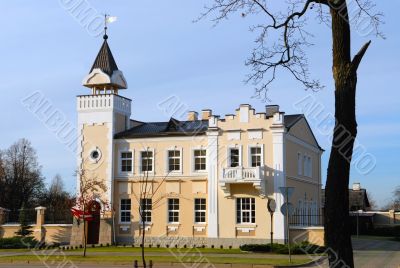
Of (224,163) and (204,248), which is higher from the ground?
(224,163)

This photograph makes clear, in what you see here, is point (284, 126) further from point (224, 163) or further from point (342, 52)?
point (342, 52)

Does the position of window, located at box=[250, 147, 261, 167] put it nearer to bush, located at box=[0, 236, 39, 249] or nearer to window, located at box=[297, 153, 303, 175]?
window, located at box=[297, 153, 303, 175]

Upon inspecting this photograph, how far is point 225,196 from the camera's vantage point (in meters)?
36.9

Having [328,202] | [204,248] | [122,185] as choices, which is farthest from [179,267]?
[122,185]

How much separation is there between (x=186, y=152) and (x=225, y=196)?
4148 mm

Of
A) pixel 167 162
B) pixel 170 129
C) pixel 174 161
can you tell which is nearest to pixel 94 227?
pixel 167 162

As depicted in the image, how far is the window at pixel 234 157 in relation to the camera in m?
37.1

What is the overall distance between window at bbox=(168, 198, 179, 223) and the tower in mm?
4117

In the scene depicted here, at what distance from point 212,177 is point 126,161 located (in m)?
6.57

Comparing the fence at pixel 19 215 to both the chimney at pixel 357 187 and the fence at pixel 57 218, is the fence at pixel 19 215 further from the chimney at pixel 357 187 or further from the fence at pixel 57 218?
the chimney at pixel 357 187

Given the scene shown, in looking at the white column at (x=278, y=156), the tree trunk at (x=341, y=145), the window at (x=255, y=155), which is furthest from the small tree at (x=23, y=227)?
the tree trunk at (x=341, y=145)

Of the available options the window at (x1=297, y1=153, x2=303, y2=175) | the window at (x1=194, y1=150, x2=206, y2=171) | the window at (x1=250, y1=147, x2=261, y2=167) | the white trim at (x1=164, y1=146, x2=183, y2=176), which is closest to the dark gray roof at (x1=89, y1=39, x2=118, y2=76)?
the white trim at (x1=164, y1=146, x2=183, y2=176)

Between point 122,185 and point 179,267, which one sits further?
point 122,185

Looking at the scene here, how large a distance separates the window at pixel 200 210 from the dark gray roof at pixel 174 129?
4.45 metres
